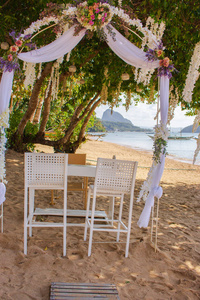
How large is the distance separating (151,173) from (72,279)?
4.63ft

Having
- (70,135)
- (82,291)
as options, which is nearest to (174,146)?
(70,135)

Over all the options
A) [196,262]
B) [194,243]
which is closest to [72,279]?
[196,262]

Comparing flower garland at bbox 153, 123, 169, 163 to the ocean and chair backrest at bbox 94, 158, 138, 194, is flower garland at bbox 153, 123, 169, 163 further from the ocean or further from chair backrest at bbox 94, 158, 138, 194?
the ocean

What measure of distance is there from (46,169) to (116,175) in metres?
0.70

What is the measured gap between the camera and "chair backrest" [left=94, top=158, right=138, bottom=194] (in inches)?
111

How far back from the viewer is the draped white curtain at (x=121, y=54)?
308cm

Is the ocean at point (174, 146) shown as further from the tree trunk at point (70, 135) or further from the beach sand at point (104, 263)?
the beach sand at point (104, 263)

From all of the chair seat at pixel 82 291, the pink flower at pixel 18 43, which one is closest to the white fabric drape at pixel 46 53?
the pink flower at pixel 18 43

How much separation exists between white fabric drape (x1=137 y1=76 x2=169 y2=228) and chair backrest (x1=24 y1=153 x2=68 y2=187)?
0.98m

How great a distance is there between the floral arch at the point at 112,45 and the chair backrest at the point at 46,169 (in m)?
0.41

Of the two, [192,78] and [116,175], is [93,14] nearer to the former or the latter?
[192,78]

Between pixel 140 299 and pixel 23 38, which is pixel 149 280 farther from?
pixel 23 38

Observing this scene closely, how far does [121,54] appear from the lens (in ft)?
11.0

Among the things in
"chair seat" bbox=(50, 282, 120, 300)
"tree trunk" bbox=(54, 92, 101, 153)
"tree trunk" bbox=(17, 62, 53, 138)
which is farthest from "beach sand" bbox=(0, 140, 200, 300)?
"tree trunk" bbox=(54, 92, 101, 153)
